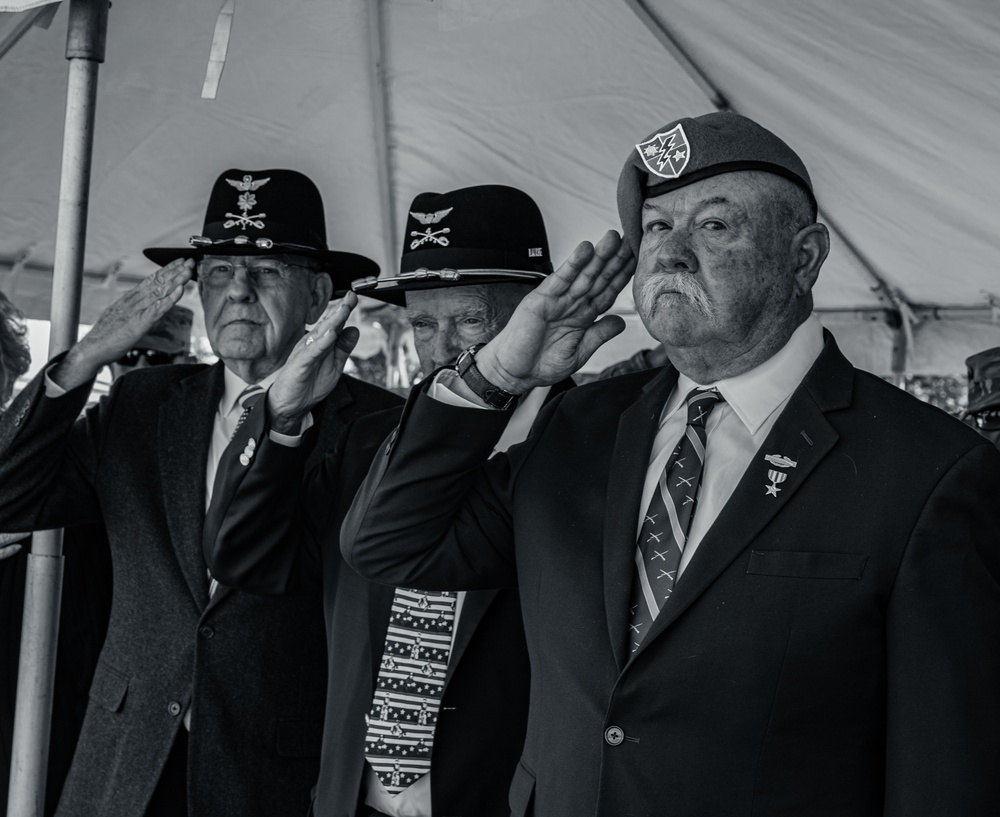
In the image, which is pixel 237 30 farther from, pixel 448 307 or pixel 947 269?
pixel 947 269

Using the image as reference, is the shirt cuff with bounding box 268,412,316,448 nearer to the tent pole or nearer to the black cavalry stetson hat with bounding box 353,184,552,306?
the black cavalry stetson hat with bounding box 353,184,552,306

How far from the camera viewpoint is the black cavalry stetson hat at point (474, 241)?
8.80ft

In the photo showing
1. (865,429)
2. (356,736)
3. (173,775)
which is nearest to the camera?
(865,429)

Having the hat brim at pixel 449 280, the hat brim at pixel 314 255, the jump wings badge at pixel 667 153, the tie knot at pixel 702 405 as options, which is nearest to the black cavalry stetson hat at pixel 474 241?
the hat brim at pixel 449 280

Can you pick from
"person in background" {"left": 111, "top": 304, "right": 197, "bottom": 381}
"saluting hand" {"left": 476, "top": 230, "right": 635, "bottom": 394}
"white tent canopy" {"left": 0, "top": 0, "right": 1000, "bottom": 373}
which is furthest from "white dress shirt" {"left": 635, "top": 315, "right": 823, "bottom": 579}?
"person in background" {"left": 111, "top": 304, "right": 197, "bottom": 381}

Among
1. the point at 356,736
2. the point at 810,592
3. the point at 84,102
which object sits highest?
the point at 84,102

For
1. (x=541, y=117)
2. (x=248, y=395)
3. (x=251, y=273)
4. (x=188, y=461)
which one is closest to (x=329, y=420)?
(x=248, y=395)

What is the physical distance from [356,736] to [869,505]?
3.81ft

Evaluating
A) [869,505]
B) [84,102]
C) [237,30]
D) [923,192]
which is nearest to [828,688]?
[869,505]

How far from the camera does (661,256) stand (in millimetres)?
1815

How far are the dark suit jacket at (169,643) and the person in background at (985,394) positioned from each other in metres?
2.38

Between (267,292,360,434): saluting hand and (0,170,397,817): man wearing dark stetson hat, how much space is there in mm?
463

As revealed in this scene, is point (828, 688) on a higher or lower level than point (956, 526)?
lower

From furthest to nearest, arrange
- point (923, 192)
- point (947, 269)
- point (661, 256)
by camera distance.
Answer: point (947, 269)
point (923, 192)
point (661, 256)
